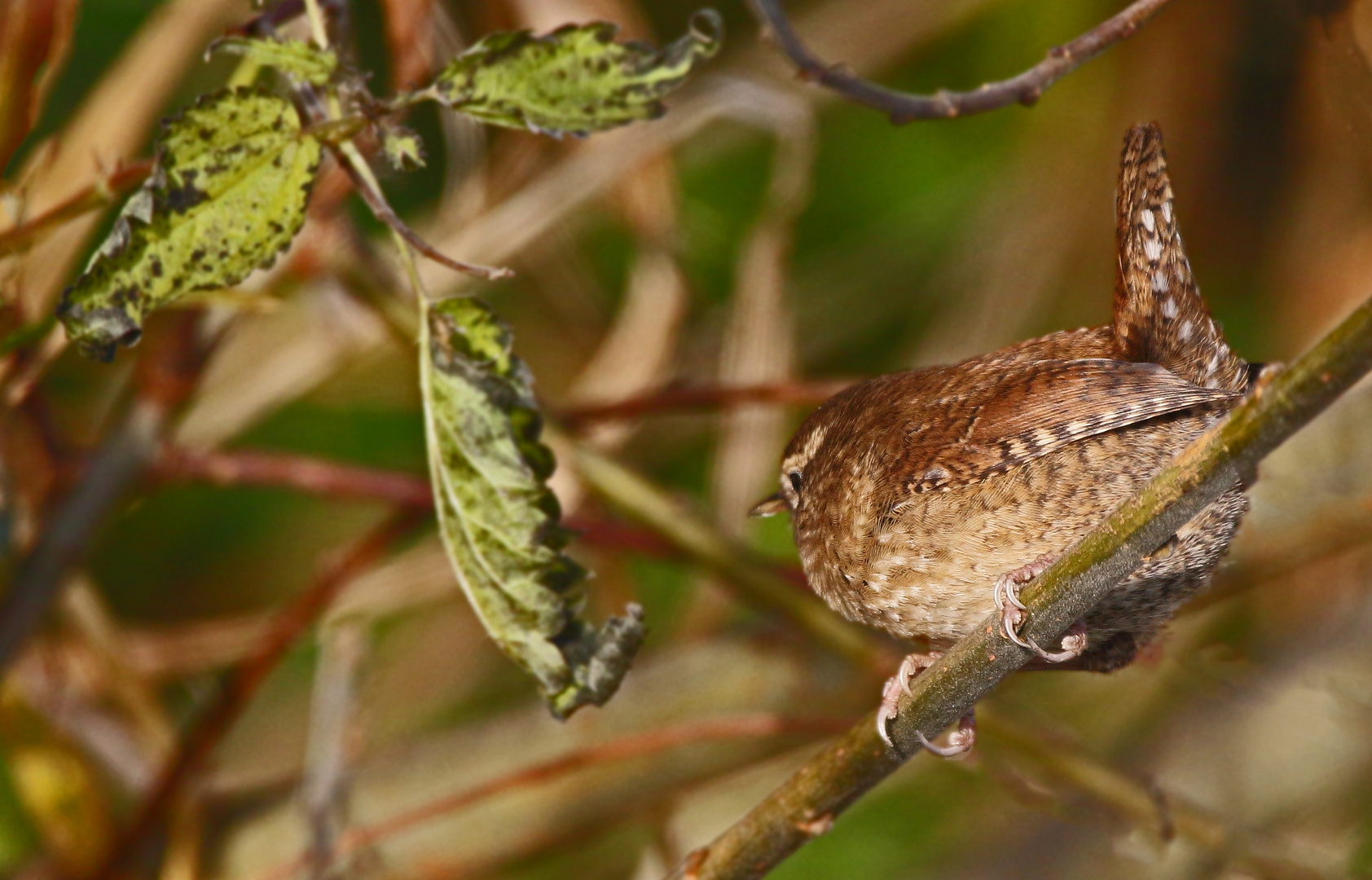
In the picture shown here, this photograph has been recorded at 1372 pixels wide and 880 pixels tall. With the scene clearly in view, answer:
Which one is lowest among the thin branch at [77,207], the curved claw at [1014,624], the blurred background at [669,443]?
the blurred background at [669,443]

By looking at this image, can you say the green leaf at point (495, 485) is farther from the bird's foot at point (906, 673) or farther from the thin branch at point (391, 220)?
the bird's foot at point (906, 673)

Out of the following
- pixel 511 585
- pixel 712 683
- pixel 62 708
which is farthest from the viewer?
pixel 712 683

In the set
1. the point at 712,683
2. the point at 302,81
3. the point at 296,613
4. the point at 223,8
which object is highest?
the point at 302,81

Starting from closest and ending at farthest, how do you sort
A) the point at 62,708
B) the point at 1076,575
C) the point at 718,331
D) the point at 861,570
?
1. the point at 1076,575
2. the point at 861,570
3. the point at 62,708
4. the point at 718,331

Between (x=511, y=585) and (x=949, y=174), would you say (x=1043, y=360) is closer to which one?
(x=511, y=585)

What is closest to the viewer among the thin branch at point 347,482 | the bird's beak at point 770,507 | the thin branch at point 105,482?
the bird's beak at point 770,507

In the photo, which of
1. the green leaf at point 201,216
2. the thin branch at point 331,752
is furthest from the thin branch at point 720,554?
the green leaf at point 201,216

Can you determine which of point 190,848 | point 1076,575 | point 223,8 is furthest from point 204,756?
point 1076,575
